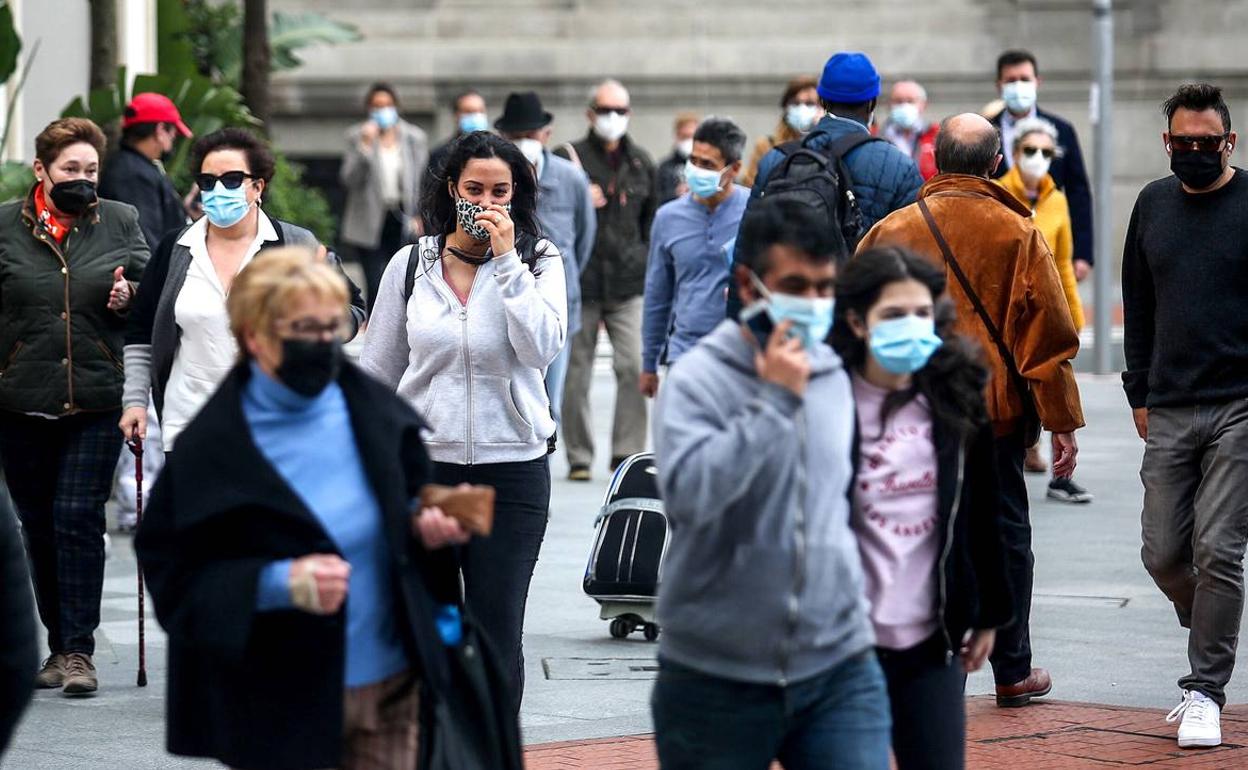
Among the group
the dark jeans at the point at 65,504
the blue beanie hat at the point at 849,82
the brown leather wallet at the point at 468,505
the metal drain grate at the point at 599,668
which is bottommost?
the metal drain grate at the point at 599,668

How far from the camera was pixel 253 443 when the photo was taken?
13.7 ft

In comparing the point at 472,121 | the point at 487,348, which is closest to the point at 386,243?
the point at 472,121

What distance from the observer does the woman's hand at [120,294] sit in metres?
7.91

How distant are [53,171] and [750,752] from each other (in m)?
4.56

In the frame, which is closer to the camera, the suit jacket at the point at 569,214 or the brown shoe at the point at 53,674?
the brown shoe at the point at 53,674

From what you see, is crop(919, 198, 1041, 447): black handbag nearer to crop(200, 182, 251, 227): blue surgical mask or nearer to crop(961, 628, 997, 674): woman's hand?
crop(200, 182, 251, 227): blue surgical mask

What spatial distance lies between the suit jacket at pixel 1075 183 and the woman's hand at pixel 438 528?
8.37 meters

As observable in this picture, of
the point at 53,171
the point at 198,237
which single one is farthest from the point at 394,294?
the point at 53,171

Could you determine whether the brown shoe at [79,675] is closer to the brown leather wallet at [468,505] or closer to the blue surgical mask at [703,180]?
the blue surgical mask at [703,180]

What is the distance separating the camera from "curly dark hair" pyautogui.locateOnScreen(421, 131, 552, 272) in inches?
251

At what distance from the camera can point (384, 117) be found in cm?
1889

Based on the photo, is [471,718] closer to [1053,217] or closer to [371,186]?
[1053,217]

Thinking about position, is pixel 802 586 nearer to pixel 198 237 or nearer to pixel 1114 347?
pixel 198 237

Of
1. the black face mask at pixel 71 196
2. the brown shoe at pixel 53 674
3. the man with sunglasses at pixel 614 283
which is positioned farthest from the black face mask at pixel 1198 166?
the man with sunglasses at pixel 614 283
